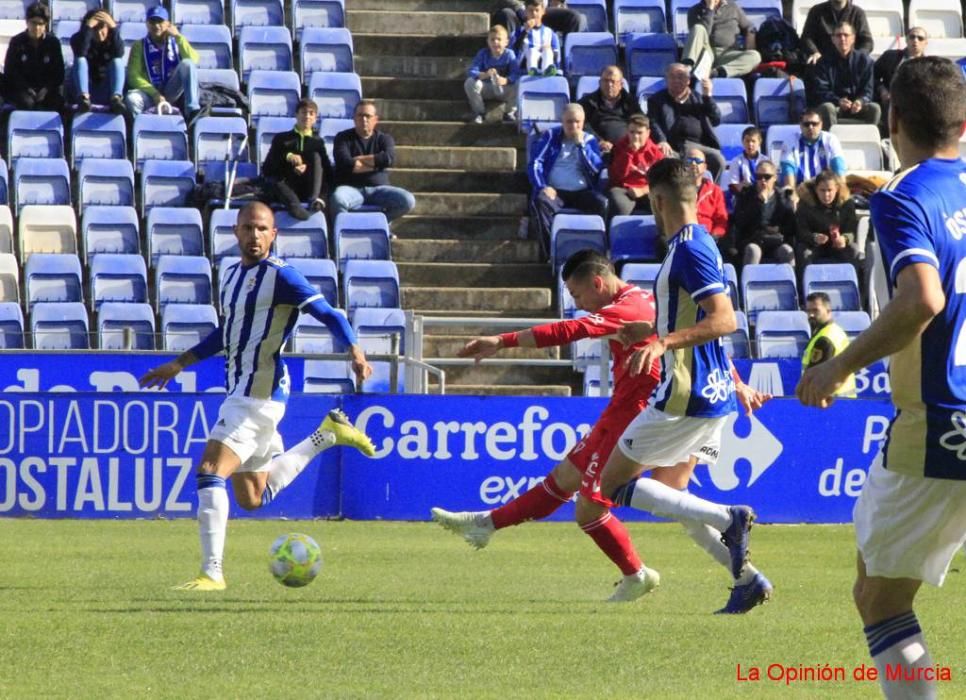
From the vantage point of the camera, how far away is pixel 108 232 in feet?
59.6

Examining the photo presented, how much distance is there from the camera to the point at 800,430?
1566cm

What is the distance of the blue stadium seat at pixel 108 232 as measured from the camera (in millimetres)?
18094

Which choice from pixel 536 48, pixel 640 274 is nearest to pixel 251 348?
pixel 640 274

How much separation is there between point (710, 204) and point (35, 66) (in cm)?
739

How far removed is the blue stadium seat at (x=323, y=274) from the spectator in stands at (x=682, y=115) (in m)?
4.19

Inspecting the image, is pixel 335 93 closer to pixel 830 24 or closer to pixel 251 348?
pixel 830 24

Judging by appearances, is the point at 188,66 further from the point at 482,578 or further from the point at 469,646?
the point at 469,646

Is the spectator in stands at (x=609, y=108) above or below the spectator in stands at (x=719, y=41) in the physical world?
below

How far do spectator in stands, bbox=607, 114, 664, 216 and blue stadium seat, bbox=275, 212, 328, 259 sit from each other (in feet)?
10.1

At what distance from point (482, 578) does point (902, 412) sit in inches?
237

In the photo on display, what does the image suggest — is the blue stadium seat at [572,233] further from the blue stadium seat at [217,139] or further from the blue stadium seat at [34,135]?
the blue stadium seat at [34,135]

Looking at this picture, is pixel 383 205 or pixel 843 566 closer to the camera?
pixel 843 566

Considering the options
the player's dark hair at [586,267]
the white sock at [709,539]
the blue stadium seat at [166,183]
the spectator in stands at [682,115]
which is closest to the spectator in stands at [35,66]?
the blue stadium seat at [166,183]

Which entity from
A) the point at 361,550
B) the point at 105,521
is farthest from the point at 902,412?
the point at 105,521
